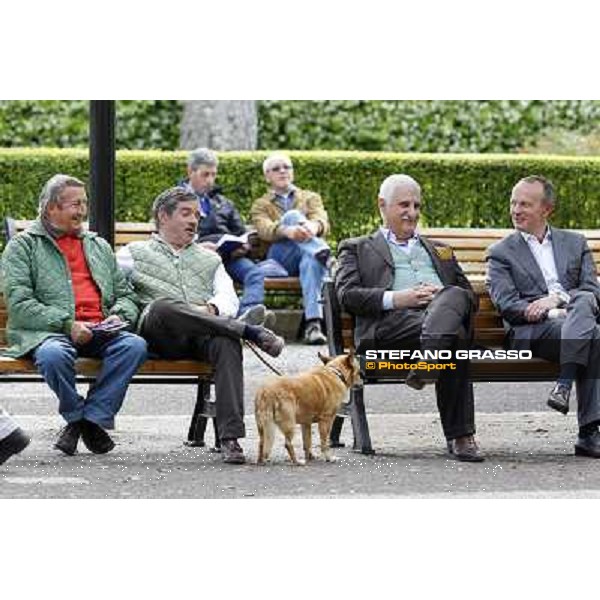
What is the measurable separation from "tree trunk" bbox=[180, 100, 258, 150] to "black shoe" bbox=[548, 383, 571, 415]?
5452 mm

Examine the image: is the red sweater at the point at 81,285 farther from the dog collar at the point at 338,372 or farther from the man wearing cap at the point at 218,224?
the man wearing cap at the point at 218,224

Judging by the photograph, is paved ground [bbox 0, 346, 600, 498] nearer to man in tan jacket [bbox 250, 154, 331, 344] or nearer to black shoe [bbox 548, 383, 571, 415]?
black shoe [bbox 548, 383, 571, 415]

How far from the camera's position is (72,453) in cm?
795

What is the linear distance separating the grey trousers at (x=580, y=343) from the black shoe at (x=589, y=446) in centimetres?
10

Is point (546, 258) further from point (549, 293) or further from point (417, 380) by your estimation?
point (417, 380)

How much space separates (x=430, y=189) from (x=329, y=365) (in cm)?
259

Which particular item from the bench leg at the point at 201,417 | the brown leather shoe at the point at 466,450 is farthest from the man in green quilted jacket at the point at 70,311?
the brown leather shoe at the point at 466,450

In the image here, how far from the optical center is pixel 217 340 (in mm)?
7898

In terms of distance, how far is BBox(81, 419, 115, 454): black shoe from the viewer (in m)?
7.96

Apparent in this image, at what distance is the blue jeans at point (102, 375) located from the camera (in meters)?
7.84

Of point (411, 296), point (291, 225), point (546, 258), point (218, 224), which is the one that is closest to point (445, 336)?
point (411, 296)

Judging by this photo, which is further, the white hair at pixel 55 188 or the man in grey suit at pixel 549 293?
the man in grey suit at pixel 549 293

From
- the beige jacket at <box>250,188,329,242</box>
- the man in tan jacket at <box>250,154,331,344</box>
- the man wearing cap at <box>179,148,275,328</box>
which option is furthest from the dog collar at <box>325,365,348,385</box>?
the beige jacket at <box>250,188,329,242</box>
